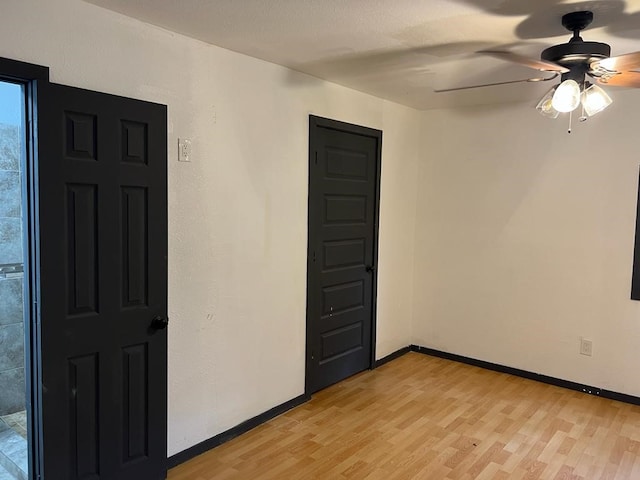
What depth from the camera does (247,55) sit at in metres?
3.06

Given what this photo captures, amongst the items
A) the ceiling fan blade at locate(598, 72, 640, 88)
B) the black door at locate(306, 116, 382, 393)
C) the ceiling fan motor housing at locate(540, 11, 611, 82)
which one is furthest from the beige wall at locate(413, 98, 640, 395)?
the ceiling fan motor housing at locate(540, 11, 611, 82)

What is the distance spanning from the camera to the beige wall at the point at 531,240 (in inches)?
151

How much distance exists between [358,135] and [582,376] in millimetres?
2715

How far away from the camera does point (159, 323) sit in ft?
8.38

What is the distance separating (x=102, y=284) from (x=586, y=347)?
3687 mm

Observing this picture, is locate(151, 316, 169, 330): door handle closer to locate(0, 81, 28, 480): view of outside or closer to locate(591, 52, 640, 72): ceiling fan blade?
locate(0, 81, 28, 480): view of outside

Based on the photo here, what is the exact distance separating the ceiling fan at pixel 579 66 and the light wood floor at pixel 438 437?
2055mm

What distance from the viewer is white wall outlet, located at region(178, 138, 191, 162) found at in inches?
107

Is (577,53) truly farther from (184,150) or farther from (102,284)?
(102,284)

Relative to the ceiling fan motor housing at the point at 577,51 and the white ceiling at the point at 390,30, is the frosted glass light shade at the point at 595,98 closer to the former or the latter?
the ceiling fan motor housing at the point at 577,51

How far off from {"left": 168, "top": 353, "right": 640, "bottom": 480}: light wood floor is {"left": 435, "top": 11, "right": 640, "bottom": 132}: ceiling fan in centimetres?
206

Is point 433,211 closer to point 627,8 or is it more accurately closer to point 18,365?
point 627,8

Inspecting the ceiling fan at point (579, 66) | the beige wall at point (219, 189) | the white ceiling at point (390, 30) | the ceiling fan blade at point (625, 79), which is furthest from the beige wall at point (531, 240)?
the ceiling fan at point (579, 66)

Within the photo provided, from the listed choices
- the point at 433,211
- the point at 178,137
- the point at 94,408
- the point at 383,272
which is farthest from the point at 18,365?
the point at 433,211
